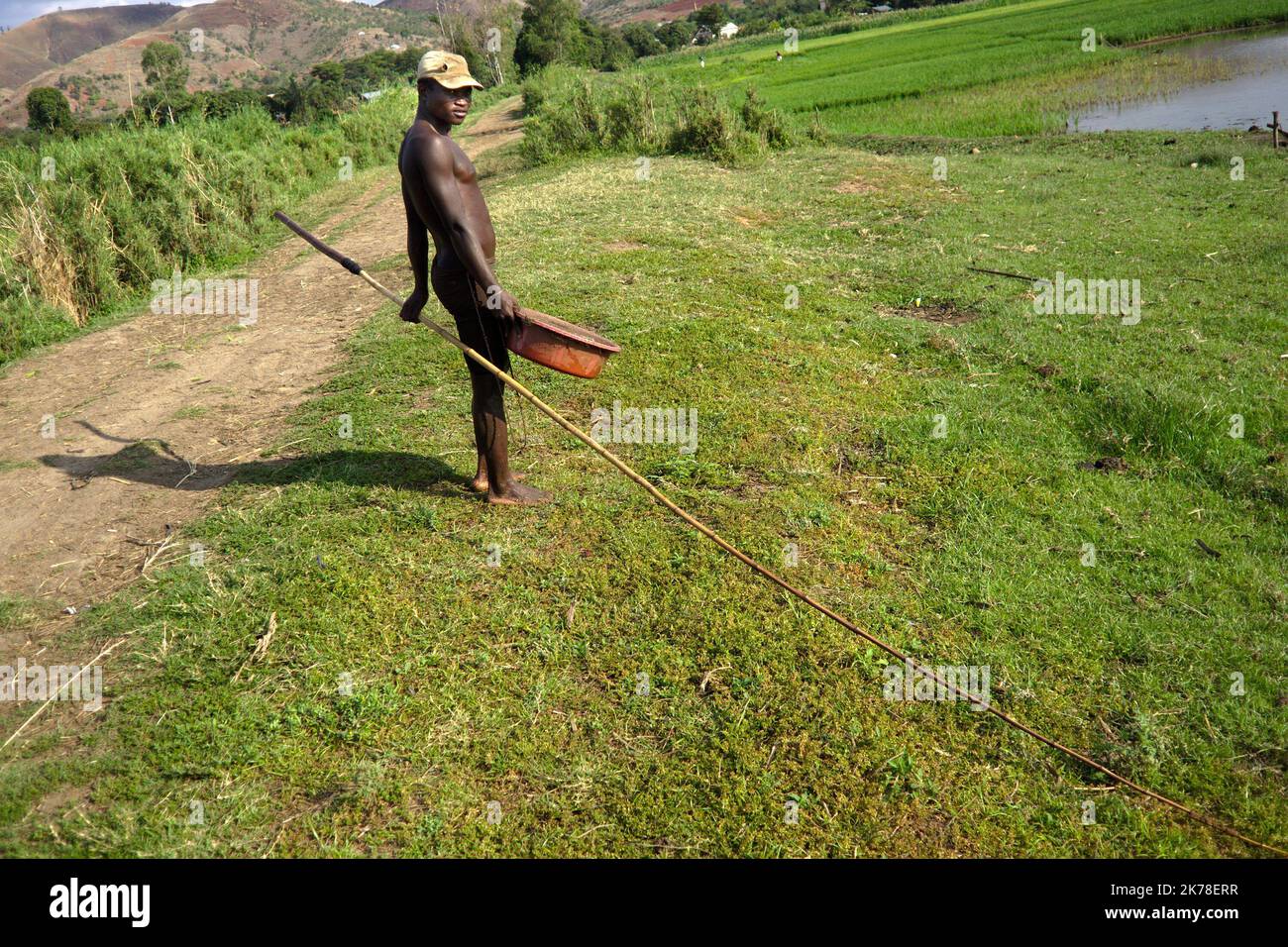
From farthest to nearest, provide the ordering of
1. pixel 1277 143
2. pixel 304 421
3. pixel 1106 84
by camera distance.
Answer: pixel 1106 84 < pixel 1277 143 < pixel 304 421

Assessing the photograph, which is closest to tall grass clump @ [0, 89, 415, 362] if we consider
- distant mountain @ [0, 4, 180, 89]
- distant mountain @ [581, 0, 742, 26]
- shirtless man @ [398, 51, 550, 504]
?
shirtless man @ [398, 51, 550, 504]

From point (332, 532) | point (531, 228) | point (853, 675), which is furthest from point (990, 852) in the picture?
point (531, 228)

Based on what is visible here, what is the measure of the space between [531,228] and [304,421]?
5.40 meters

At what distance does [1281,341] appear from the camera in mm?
6309

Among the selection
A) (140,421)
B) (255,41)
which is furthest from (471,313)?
(255,41)

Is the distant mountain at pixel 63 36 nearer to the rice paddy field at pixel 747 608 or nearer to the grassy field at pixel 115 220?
the grassy field at pixel 115 220

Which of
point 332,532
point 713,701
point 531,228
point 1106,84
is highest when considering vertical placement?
point 1106,84

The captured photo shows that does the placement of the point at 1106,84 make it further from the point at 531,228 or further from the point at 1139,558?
the point at 1139,558

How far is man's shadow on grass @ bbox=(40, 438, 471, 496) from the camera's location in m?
5.22

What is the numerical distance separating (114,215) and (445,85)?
8454 mm

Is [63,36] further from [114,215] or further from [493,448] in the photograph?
[493,448]

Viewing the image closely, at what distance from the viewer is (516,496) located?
16.1 ft

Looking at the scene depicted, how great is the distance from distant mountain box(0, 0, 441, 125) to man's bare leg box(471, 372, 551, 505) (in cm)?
7136

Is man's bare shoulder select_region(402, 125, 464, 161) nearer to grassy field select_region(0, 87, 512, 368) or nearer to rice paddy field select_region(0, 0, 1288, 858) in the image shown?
rice paddy field select_region(0, 0, 1288, 858)
